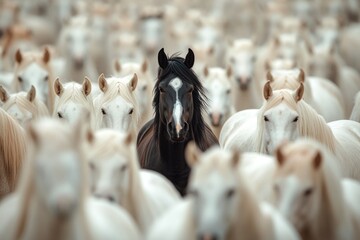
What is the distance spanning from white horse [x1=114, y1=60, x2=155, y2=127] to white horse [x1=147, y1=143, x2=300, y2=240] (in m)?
4.76

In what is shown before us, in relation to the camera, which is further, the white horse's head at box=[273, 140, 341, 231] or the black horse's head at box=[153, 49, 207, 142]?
the black horse's head at box=[153, 49, 207, 142]

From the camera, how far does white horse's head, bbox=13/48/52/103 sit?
12852 millimetres

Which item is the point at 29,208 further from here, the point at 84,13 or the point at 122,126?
the point at 84,13

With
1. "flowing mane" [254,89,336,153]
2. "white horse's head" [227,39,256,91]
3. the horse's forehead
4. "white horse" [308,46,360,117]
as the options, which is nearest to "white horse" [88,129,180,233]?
the horse's forehead

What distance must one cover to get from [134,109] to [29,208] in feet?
11.0

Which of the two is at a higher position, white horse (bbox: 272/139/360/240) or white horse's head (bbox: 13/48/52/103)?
white horse's head (bbox: 13/48/52/103)

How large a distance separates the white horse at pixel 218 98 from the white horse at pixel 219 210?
16.6 ft

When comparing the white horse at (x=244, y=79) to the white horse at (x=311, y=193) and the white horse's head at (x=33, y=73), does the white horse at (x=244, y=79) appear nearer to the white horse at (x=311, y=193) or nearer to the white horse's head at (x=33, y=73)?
the white horse's head at (x=33, y=73)

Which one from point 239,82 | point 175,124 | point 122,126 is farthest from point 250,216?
point 239,82

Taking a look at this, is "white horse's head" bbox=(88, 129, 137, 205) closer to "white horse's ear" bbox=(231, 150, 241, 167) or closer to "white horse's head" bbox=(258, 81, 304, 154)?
"white horse's ear" bbox=(231, 150, 241, 167)

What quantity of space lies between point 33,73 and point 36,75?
0.06 m

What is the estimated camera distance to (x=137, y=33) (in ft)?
72.9

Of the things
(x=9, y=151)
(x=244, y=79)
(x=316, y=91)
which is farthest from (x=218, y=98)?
(x=9, y=151)

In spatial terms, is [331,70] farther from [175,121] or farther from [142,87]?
[175,121]
